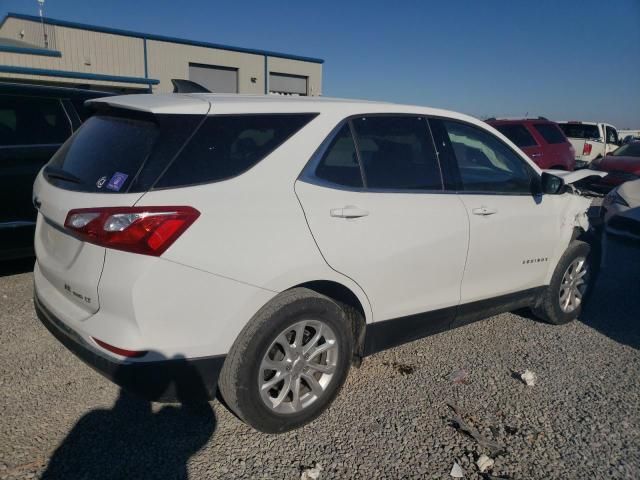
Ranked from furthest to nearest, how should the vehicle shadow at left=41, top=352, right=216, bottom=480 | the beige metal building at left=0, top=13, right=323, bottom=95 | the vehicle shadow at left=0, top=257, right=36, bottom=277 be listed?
Result: 1. the beige metal building at left=0, top=13, right=323, bottom=95
2. the vehicle shadow at left=0, top=257, right=36, bottom=277
3. the vehicle shadow at left=41, top=352, right=216, bottom=480

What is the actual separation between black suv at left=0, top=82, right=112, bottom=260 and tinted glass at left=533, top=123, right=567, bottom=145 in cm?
997

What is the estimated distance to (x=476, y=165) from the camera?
3607 mm

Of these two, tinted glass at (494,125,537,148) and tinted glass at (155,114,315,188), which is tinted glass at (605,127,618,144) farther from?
tinted glass at (155,114,315,188)

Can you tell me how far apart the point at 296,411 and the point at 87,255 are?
1.34m

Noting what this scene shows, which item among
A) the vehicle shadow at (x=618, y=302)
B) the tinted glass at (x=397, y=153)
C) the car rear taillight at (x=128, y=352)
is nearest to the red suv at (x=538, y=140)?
the vehicle shadow at (x=618, y=302)

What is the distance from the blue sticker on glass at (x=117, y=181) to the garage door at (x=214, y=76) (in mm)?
25637

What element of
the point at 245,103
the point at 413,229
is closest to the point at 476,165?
the point at 413,229

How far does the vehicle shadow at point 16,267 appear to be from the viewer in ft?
16.2

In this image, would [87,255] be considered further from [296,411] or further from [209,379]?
[296,411]

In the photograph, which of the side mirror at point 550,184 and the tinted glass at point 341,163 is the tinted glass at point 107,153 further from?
the side mirror at point 550,184

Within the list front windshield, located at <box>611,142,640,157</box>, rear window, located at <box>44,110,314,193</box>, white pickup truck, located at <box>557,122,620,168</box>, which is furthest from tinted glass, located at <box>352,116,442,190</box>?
white pickup truck, located at <box>557,122,620,168</box>

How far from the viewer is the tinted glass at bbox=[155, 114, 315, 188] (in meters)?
2.22

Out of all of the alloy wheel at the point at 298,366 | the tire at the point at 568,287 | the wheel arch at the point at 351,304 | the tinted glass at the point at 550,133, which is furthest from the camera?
the tinted glass at the point at 550,133

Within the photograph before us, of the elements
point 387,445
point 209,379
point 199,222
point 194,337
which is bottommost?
point 387,445
